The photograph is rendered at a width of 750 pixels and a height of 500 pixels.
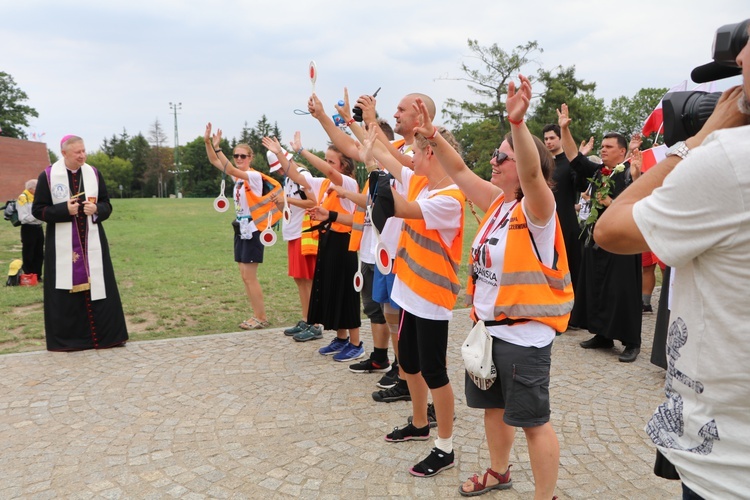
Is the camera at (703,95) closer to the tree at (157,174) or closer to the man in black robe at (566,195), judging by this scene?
the man in black robe at (566,195)

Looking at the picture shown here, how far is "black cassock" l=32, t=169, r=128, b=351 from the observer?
623 cm

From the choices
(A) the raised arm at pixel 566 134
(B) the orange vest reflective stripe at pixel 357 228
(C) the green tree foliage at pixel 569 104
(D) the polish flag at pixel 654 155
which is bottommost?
(B) the orange vest reflective stripe at pixel 357 228

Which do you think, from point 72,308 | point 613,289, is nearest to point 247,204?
point 72,308

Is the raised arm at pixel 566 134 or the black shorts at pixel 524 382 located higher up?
the raised arm at pixel 566 134

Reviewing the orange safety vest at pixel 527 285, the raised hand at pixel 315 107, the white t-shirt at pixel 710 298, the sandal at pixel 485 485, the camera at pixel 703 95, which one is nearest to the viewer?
the white t-shirt at pixel 710 298

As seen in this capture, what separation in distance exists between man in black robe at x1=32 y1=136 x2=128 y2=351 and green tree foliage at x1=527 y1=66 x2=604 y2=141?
3676cm

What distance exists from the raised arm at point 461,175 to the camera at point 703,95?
153 centimetres

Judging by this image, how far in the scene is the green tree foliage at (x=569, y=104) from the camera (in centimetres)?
4098

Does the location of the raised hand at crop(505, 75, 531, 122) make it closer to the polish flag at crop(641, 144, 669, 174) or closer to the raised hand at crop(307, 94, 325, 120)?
the polish flag at crop(641, 144, 669, 174)

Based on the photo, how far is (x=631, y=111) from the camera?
49812mm

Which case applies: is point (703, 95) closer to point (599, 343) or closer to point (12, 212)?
point (599, 343)

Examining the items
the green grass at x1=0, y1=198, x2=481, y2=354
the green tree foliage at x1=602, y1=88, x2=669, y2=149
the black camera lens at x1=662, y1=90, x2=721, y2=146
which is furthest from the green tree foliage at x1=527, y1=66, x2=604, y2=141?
the black camera lens at x1=662, y1=90, x2=721, y2=146

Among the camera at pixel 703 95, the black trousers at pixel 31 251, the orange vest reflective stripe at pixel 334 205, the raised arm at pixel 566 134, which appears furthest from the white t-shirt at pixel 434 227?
the black trousers at pixel 31 251

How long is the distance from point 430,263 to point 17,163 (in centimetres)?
5274
